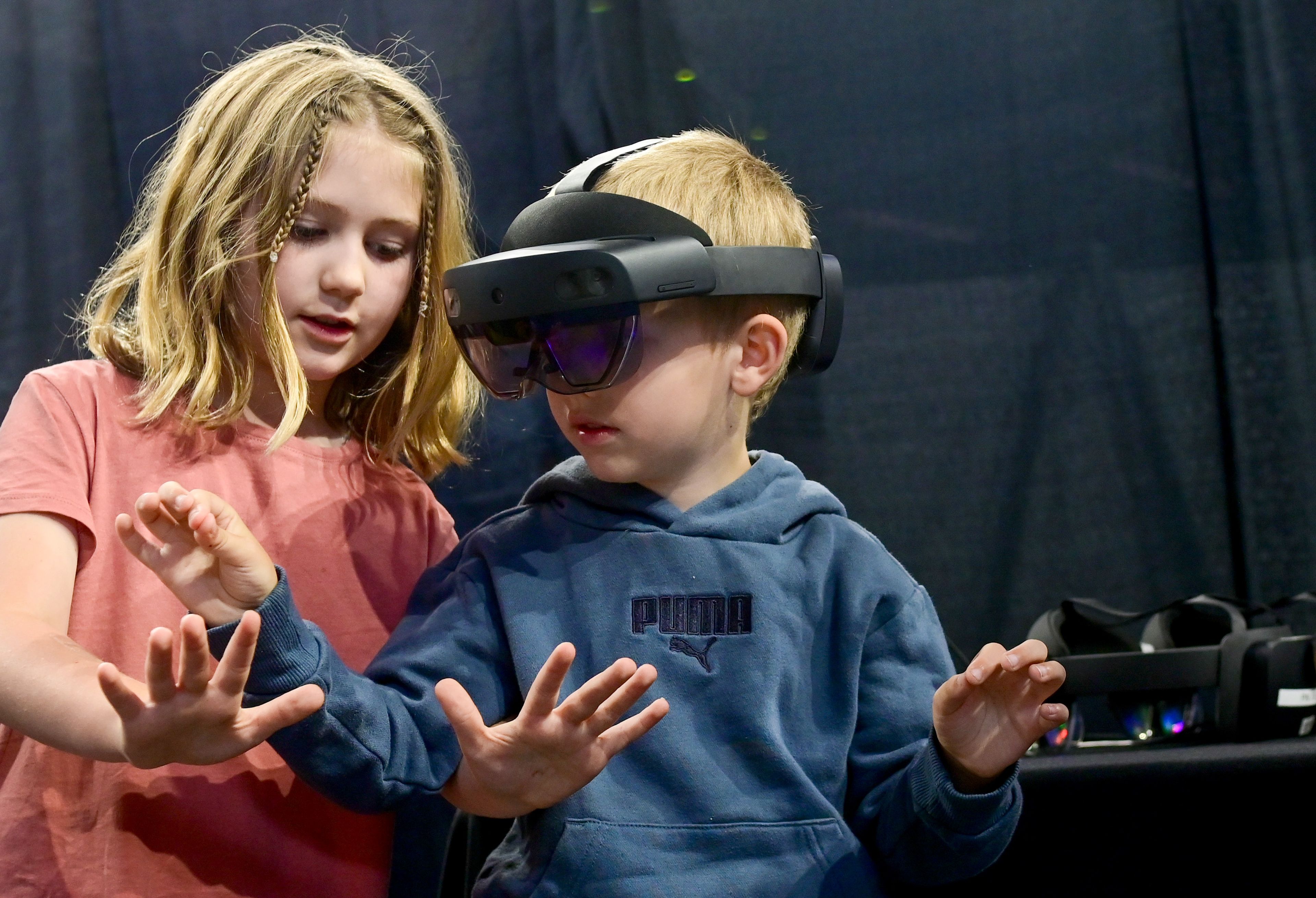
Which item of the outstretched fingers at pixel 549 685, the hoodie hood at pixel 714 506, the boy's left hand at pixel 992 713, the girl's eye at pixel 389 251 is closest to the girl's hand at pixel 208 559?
the outstretched fingers at pixel 549 685

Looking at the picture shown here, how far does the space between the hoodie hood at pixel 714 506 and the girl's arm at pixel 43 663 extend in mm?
426

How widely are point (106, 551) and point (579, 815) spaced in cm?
54

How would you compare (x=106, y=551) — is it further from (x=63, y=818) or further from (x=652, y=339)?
(x=652, y=339)

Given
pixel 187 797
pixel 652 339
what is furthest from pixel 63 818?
pixel 652 339

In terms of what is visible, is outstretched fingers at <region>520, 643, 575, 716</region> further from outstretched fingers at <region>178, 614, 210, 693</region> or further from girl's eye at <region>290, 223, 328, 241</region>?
girl's eye at <region>290, 223, 328, 241</region>

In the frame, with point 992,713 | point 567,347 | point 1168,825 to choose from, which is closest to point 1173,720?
point 1168,825

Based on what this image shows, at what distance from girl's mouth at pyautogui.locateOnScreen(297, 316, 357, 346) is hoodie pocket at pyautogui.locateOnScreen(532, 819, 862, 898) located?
558mm

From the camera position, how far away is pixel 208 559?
3.04ft

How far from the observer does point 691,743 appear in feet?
3.46

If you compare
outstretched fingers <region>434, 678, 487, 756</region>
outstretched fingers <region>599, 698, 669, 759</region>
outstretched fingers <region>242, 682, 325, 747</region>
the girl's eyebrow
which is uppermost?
the girl's eyebrow

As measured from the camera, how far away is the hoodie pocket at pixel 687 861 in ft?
3.30

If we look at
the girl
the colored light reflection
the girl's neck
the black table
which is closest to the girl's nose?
the girl

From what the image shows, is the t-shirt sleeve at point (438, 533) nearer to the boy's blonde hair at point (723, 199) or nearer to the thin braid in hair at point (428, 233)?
the thin braid in hair at point (428, 233)

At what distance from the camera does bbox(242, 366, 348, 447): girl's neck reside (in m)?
1.31
